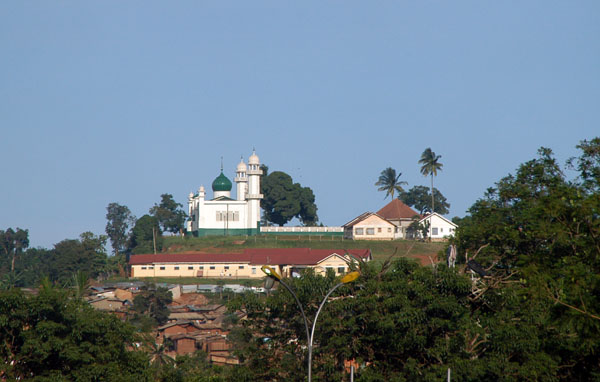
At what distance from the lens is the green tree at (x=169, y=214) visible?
387ft

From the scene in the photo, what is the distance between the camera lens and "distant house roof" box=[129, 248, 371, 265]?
313 ft

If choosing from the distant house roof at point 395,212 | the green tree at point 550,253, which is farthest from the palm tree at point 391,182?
the green tree at point 550,253

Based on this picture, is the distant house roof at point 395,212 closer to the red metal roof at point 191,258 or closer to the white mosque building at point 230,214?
the white mosque building at point 230,214

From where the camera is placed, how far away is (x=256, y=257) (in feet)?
320

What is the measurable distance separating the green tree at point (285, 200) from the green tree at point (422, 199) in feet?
64.5

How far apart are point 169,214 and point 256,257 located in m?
25.3

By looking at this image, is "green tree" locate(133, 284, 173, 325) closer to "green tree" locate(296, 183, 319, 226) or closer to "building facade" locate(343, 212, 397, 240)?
"building facade" locate(343, 212, 397, 240)

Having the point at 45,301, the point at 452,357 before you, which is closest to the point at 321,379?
the point at 452,357

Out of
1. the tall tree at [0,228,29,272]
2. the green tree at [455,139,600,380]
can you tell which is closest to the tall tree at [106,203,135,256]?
the tall tree at [0,228,29,272]

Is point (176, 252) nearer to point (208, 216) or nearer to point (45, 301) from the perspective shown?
point (208, 216)

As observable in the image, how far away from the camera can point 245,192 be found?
110 metres

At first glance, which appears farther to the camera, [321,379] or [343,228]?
[343,228]

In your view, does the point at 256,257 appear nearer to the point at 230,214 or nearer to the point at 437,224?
the point at 230,214

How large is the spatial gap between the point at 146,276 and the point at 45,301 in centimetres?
6603
